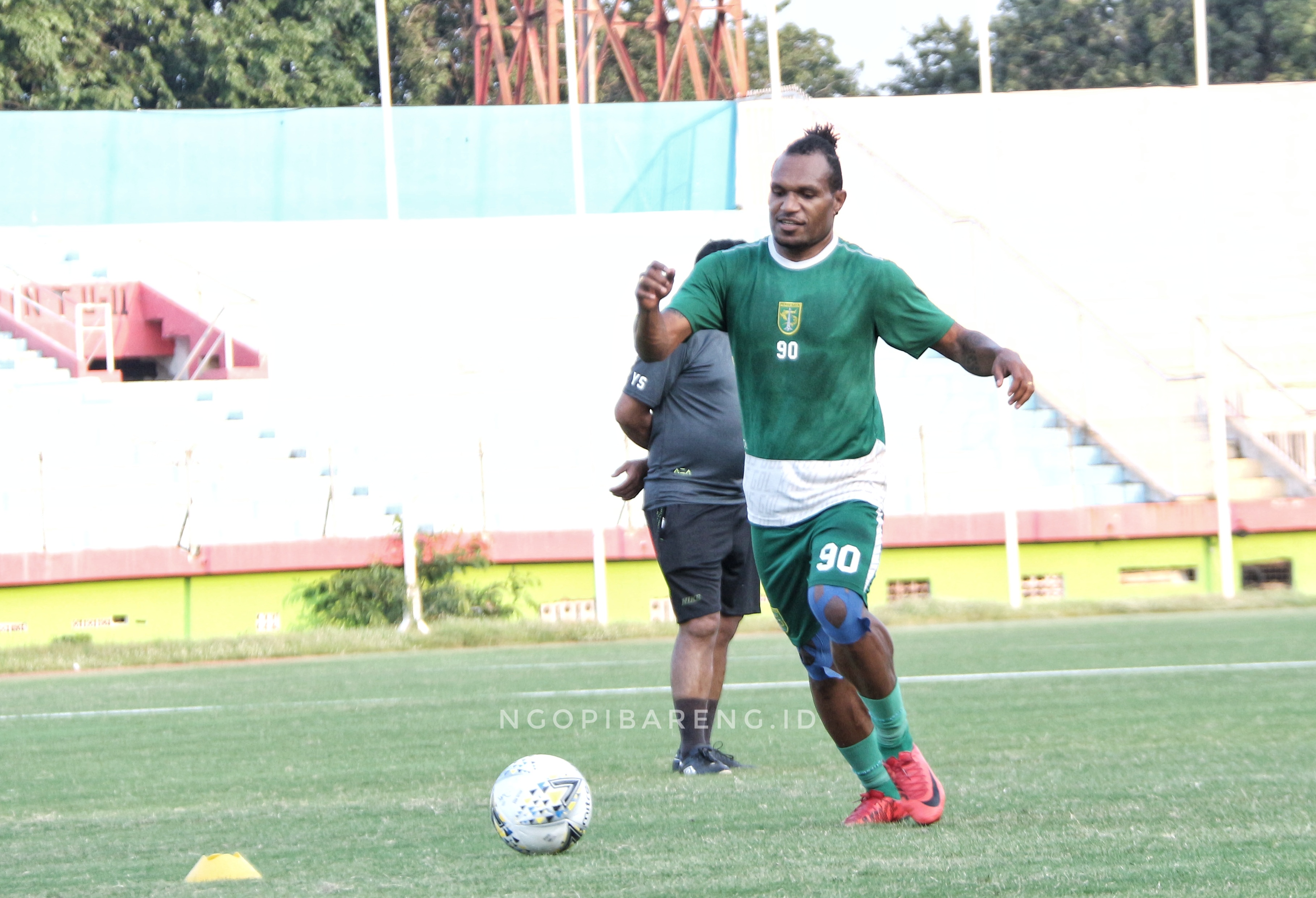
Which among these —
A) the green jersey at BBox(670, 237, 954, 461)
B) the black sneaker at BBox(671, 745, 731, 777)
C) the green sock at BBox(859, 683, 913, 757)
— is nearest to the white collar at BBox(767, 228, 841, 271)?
the green jersey at BBox(670, 237, 954, 461)

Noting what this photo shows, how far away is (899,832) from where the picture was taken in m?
4.79

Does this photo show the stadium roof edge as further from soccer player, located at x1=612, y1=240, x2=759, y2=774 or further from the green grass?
soccer player, located at x1=612, y1=240, x2=759, y2=774

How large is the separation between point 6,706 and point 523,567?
9.50 meters

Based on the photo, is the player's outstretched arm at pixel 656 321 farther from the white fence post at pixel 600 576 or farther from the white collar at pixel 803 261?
the white fence post at pixel 600 576

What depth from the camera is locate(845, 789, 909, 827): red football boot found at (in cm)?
498

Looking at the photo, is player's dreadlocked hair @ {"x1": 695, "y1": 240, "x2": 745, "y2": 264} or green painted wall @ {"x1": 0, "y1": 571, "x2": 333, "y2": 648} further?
green painted wall @ {"x1": 0, "y1": 571, "x2": 333, "y2": 648}

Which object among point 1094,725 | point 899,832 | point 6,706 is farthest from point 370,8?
Result: point 899,832

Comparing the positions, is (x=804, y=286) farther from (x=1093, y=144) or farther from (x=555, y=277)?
(x=1093, y=144)

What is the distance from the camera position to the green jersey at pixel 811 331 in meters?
5.08

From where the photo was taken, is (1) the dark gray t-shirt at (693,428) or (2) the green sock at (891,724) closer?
(2) the green sock at (891,724)

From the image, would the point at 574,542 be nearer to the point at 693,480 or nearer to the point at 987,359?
the point at 693,480

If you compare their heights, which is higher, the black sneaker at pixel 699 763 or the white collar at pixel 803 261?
the white collar at pixel 803 261

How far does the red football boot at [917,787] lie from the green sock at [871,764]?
76 millimetres

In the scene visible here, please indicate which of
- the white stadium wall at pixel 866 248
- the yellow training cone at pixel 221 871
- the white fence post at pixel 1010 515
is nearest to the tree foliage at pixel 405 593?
the white stadium wall at pixel 866 248
